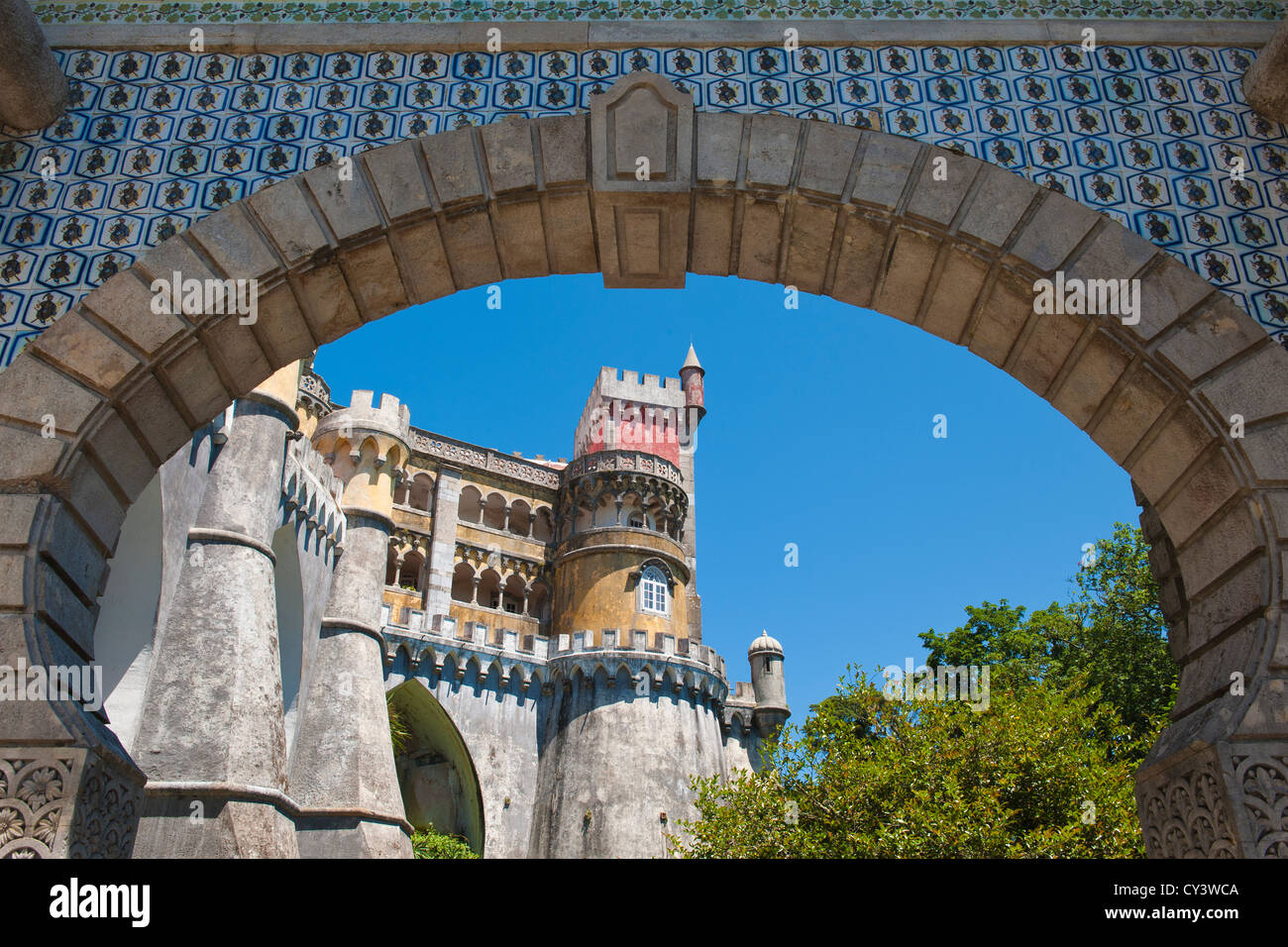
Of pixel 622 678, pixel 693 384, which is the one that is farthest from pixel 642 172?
pixel 693 384

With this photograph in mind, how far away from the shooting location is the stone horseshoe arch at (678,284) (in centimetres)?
465

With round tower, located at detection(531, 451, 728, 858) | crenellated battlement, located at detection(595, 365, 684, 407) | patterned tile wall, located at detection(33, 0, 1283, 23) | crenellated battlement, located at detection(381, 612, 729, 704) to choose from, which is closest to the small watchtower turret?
crenellated battlement, located at detection(595, 365, 684, 407)

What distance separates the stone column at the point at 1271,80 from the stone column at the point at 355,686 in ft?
65.0

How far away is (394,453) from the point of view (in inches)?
1178

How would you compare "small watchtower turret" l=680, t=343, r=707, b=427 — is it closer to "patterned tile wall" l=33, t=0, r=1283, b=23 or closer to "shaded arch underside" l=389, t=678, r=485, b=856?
"shaded arch underside" l=389, t=678, r=485, b=856

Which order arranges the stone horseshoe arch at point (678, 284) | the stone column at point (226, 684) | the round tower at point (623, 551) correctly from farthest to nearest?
the round tower at point (623, 551) → the stone column at point (226, 684) → the stone horseshoe arch at point (678, 284)

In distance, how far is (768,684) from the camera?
37719 mm

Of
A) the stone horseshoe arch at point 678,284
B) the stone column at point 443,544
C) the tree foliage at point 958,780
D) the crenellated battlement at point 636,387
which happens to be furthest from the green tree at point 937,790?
the crenellated battlement at point 636,387

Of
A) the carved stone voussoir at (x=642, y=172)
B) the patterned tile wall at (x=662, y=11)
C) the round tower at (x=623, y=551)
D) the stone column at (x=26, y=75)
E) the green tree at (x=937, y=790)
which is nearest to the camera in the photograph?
the stone column at (x=26, y=75)

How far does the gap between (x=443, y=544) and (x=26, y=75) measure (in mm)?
31923

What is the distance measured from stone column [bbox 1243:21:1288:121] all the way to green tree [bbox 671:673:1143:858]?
12.0 m

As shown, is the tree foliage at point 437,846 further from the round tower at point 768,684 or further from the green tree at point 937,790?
the round tower at point 768,684

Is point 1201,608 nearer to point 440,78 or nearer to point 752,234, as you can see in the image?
point 752,234

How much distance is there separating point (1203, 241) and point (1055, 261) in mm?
911
